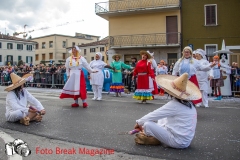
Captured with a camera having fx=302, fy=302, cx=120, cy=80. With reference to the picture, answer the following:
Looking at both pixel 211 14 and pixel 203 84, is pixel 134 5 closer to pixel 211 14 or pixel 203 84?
pixel 211 14

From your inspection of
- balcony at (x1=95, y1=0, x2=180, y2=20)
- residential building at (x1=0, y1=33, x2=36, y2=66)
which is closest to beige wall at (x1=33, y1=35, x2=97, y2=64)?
residential building at (x1=0, y1=33, x2=36, y2=66)

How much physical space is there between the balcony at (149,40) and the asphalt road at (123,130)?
20.2 metres

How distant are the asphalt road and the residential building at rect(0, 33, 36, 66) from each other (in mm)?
63242

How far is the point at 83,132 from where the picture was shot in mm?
6254

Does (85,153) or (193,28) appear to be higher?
(193,28)

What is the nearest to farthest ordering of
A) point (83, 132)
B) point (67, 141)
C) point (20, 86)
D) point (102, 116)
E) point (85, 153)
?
point (85, 153), point (67, 141), point (83, 132), point (20, 86), point (102, 116)

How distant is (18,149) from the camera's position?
488 cm

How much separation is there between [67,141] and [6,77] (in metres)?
21.1

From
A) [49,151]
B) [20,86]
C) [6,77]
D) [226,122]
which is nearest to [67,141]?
[49,151]

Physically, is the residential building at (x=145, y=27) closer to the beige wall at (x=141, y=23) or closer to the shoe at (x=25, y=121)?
the beige wall at (x=141, y=23)

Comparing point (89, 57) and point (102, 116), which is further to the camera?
point (89, 57)

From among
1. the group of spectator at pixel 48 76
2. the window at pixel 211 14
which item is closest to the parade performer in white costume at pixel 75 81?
the group of spectator at pixel 48 76

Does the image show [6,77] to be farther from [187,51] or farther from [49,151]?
[49,151]

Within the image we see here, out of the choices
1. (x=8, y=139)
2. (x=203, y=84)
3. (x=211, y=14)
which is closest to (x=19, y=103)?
(x=8, y=139)
